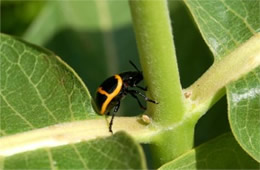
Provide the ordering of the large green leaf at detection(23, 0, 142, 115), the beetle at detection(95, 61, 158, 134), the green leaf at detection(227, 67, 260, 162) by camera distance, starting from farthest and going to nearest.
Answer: the large green leaf at detection(23, 0, 142, 115) < the beetle at detection(95, 61, 158, 134) < the green leaf at detection(227, 67, 260, 162)

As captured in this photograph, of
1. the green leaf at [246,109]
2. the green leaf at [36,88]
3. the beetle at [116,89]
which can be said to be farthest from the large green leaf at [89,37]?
the green leaf at [246,109]

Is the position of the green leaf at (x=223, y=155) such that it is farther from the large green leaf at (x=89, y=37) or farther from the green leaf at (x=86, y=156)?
the large green leaf at (x=89, y=37)

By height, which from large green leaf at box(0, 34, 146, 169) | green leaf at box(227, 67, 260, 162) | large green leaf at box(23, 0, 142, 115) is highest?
large green leaf at box(0, 34, 146, 169)

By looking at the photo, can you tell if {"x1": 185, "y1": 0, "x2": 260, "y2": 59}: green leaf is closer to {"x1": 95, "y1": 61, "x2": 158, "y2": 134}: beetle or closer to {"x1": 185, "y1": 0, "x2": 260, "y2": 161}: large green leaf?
{"x1": 185, "y1": 0, "x2": 260, "y2": 161}: large green leaf

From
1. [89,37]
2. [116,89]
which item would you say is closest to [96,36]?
[89,37]

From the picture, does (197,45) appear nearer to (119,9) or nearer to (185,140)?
(119,9)

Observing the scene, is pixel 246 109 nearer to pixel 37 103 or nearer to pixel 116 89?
pixel 37 103

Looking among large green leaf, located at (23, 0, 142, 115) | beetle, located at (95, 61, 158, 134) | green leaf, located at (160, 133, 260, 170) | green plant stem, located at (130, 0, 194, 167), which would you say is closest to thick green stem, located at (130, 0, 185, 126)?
green plant stem, located at (130, 0, 194, 167)

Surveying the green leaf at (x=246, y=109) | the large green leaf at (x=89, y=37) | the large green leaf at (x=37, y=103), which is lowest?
the large green leaf at (x=89, y=37)
